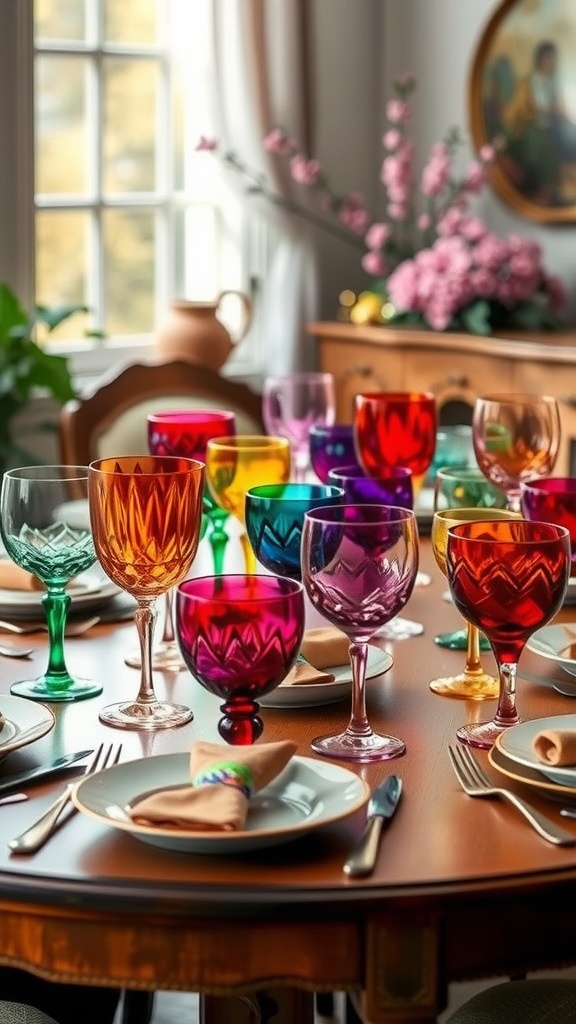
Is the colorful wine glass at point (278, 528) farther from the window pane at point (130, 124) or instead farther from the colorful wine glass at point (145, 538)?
the window pane at point (130, 124)

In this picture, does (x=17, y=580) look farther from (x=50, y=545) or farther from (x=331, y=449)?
(x=331, y=449)

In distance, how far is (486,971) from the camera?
37.4 inches

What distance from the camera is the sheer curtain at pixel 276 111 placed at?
4039mm

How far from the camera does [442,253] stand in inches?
150

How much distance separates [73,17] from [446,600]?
280 centimetres

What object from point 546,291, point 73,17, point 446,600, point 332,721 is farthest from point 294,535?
point 73,17

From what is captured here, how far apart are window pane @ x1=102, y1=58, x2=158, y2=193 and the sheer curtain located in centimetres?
24

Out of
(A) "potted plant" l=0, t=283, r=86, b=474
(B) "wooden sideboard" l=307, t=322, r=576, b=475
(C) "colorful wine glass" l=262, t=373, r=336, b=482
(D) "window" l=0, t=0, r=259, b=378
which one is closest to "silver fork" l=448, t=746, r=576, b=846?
(C) "colorful wine glass" l=262, t=373, r=336, b=482

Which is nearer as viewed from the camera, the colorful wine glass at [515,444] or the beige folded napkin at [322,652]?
the beige folded napkin at [322,652]

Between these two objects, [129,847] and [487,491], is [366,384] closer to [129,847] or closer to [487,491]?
[487,491]

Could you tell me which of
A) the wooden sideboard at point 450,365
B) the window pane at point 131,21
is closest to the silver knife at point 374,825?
the wooden sideboard at point 450,365

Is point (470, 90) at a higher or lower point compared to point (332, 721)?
higher

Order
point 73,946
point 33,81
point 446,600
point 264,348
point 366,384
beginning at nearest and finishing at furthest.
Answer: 1. point 73,946
2. point 446,600
3. point 33,81
4. point 366,384
5. point 264,348

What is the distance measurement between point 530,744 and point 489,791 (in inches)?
2.7
